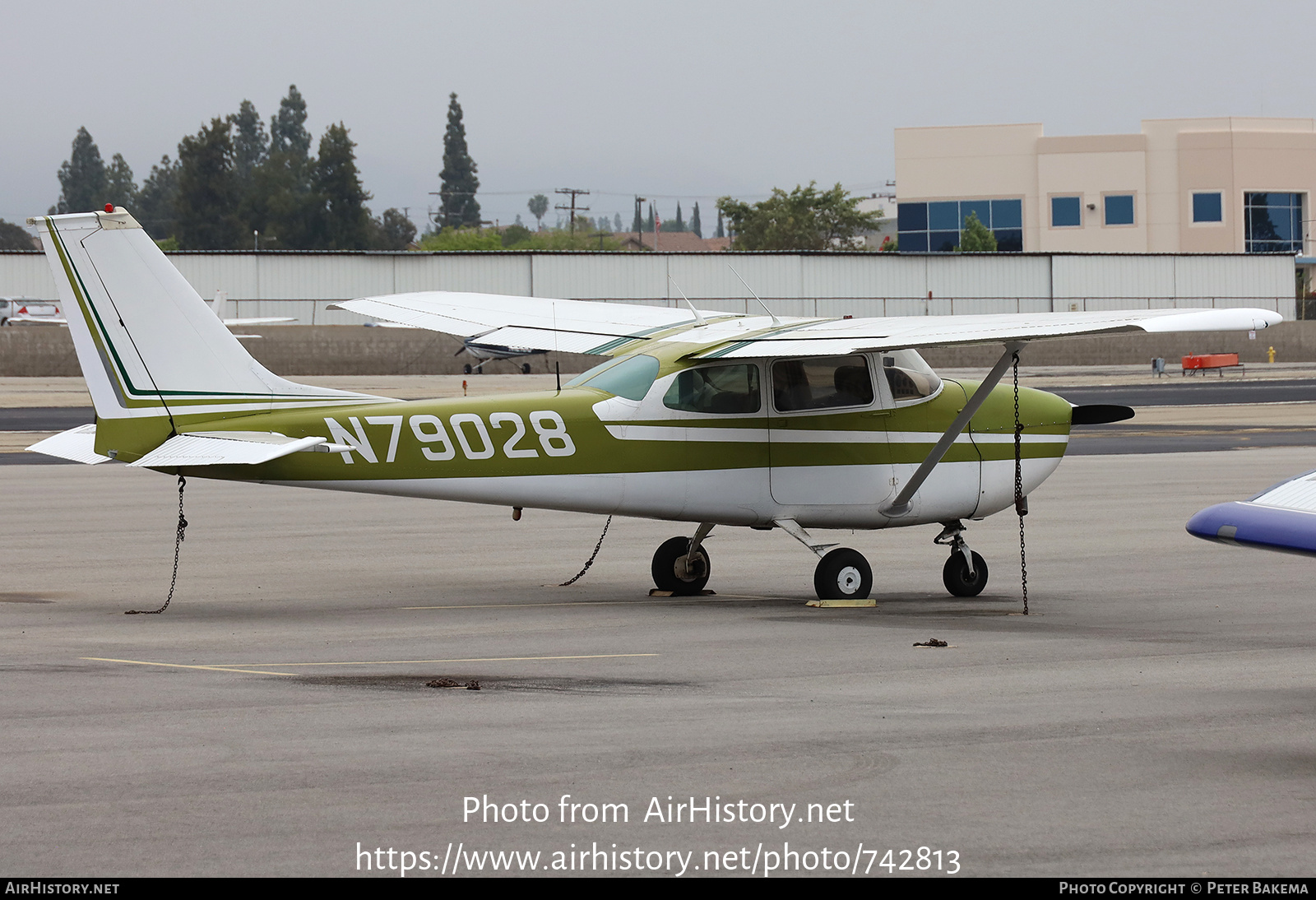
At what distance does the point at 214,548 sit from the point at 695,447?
6154mm

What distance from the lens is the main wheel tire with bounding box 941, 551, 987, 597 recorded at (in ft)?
38.3

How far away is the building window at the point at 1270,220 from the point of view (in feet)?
295

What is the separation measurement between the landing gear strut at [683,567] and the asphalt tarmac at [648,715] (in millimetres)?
339

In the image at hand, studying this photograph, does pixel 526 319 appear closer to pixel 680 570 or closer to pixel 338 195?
pixel 680 570

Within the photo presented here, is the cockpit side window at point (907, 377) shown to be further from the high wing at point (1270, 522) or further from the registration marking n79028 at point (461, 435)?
the high wing at point (1270, 522)

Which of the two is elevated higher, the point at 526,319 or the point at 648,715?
the point at 526,319

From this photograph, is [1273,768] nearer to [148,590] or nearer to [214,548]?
[148,590]

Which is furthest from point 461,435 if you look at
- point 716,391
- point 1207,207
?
point 1207,207

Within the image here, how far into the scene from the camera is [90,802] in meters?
5.50

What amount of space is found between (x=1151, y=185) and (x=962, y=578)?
85199mm

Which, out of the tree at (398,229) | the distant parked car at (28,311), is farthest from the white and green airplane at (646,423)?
the tree at (398,229)

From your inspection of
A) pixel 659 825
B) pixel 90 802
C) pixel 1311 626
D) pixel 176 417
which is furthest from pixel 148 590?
pixel 1311 626

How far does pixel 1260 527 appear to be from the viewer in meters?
6.16

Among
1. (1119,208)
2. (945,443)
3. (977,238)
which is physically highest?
(1119,208)
